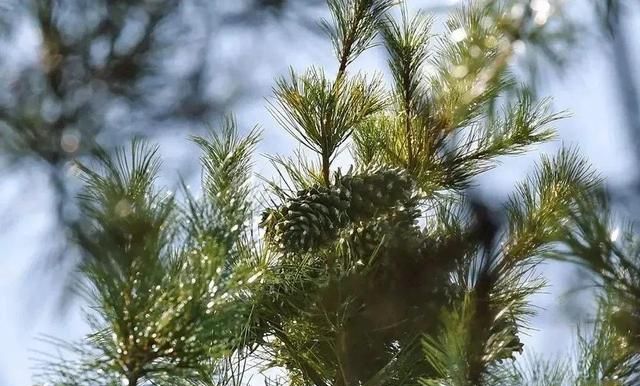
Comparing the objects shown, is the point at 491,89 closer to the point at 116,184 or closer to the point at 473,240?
the point at 473,240

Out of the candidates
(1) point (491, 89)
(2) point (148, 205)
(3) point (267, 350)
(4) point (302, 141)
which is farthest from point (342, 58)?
(2) point (148, 205)

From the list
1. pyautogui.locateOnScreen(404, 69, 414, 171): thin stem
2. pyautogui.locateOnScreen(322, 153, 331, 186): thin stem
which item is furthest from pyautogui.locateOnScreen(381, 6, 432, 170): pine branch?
pyautogui.locateOnScreen(322, 153, 331, 186): thin stem

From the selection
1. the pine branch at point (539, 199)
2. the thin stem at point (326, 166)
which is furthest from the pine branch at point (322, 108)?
the pine branch at point (539, 199)

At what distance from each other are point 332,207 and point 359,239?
0.06m

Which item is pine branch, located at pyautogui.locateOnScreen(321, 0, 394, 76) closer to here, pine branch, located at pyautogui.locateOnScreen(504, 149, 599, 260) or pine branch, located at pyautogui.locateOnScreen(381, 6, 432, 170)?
Answer: pine branch, located at pyautogui.locateOnScreen(381, 6, 432, 170)

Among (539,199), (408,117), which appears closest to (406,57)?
(408,117)

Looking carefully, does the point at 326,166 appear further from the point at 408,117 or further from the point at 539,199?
the point at 539,199

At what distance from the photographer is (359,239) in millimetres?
921

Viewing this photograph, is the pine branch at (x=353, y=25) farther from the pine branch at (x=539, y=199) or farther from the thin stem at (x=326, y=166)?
the pine branch at (x=539, y=199)

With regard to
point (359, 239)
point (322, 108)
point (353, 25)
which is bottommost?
point (359, 239)

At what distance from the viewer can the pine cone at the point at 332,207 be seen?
85 cm

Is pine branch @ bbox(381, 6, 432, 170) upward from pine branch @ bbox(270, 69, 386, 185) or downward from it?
upward

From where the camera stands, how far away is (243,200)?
27.1 inches

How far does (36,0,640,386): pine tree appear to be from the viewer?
1.88 ft
